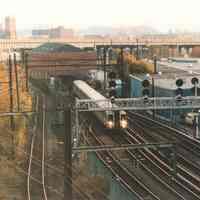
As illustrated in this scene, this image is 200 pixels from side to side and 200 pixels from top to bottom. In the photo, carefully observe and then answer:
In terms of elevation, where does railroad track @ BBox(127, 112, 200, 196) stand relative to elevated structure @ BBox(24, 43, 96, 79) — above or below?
below

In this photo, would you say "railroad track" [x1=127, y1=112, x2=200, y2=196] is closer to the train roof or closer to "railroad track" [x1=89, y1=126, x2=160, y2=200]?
"railroad track" [x1=89, y1=126, x2=160, y2=200]

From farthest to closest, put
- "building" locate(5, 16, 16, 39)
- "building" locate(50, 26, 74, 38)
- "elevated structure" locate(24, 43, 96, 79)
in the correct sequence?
1. "building" locate(50, 26, 74, 38)
2. "building" locate(5, 16, 16, 39)
3. "elevated structure" locate(24, 43, 96, 79)

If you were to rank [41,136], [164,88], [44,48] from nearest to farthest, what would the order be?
[41,136] < [164,88] < [44,48]

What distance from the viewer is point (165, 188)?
7.01 metres

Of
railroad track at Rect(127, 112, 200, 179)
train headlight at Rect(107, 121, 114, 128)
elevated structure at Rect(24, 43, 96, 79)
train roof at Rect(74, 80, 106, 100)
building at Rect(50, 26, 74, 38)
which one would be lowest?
railroad track at Rect(127, 112, 200, 179)

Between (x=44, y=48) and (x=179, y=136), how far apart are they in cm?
1936

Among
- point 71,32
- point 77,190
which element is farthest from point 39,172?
point 71,32

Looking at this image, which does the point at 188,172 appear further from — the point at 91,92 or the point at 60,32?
the point at 60,32

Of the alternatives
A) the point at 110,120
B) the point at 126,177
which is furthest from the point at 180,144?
the point at 126,177

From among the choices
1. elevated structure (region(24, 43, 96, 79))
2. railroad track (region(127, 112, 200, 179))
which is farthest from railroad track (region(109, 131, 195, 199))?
elevated structure (region(24, 43, 96, 79))

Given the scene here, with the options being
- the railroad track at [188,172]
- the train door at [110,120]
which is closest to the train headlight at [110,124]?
the train door at [110,120]

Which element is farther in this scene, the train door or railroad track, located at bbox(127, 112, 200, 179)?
the train door

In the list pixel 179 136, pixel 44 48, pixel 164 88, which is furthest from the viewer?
pixel 44 48

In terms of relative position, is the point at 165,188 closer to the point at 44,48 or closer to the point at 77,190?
the point at 77,190
